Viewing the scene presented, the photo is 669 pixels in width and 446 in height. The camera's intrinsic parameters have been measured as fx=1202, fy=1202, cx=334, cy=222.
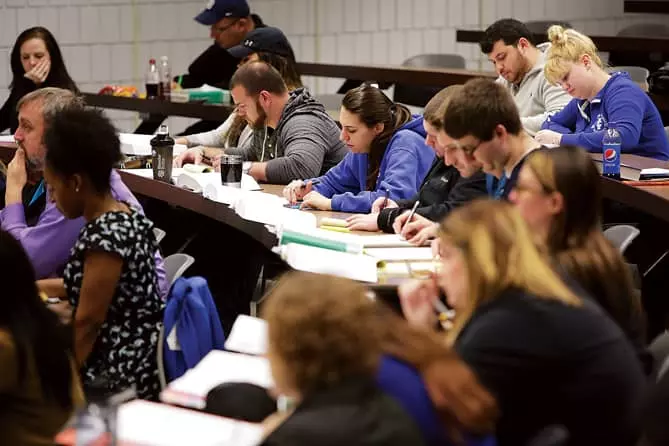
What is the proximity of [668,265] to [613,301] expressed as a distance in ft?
6.74

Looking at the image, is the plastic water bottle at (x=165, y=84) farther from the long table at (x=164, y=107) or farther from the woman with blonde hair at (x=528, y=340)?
the woman with blonde hair at (x=528, y=340)

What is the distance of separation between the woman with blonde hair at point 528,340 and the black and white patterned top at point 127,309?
117cm

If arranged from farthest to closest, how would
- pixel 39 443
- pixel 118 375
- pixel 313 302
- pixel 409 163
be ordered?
pixel 409 163 → pixel 118 375 → pixel 39 443 → pixel 313 302

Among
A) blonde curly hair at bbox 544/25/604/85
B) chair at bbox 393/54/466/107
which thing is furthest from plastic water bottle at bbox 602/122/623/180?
chair at bbox 393/54/466/107

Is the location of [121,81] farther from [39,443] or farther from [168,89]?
[39,443]

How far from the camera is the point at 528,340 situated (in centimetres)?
225

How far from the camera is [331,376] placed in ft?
6.43

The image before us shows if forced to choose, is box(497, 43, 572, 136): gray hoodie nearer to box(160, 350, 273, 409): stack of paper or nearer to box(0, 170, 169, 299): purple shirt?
box(0, 170, 169, 299): purple shirt

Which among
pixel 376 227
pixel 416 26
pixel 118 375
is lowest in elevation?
pixel 118 375

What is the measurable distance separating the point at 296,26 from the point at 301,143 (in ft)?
14.7

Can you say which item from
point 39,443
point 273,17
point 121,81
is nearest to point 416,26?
point 273,17

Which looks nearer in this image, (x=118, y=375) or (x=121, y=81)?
(x=118, y=375)

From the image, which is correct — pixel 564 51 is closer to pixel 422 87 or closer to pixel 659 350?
pixel 659 350

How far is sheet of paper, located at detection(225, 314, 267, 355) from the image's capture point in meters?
2.87
